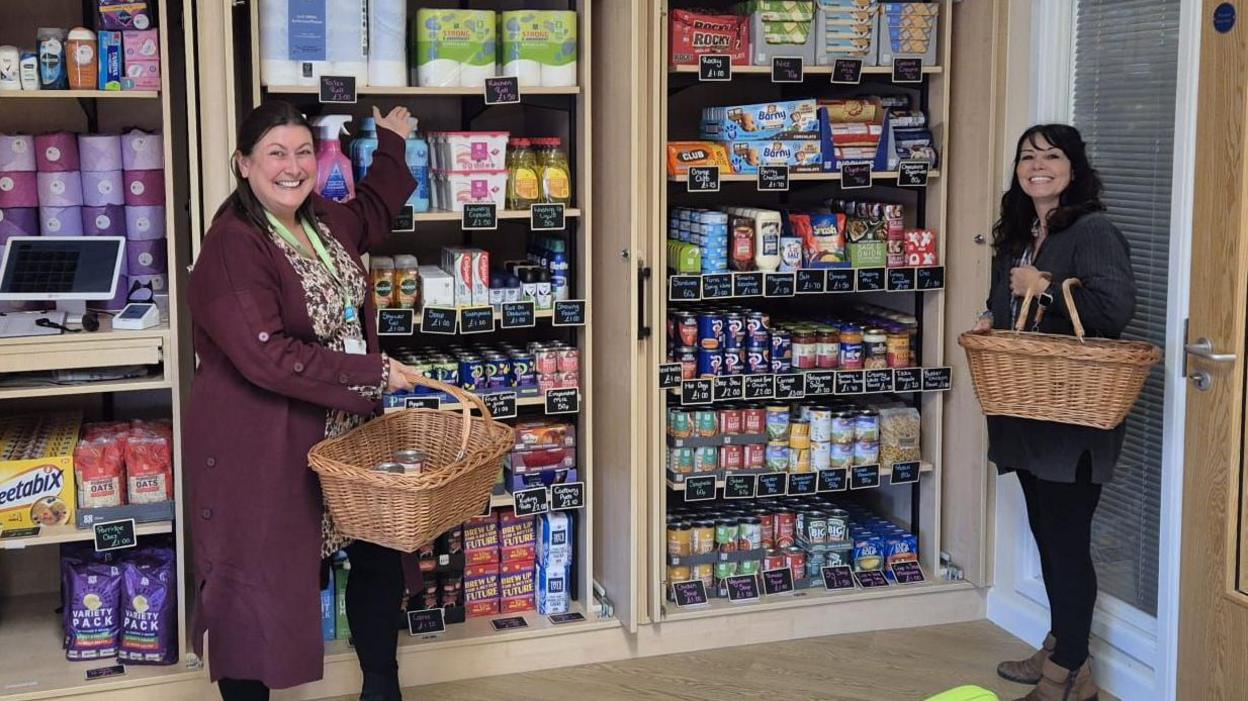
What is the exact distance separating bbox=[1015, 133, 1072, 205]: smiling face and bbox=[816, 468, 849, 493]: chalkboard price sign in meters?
1.27

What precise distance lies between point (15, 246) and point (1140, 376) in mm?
3160

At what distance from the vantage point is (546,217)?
4.30 metres

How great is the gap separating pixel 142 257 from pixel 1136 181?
119 inches

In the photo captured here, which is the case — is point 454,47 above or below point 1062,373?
above

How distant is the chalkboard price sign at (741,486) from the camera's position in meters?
4.61

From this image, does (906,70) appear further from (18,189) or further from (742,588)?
(18,189)

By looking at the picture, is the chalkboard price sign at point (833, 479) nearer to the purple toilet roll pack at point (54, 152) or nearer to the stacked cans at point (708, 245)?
the stacked cans at point (708, 245)

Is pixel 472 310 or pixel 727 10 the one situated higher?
pixel 727 10

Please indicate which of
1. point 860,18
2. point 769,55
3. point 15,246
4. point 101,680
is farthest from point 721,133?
point 101,680

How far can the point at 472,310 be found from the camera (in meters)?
4.29

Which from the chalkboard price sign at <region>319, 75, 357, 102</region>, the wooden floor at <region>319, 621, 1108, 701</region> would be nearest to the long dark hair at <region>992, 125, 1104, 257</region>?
the wooden floor at <region>319, 621, 1108, 701</region>

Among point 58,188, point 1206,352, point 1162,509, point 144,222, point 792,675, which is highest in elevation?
point 58,188

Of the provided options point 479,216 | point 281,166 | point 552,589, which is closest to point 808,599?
point 552,589

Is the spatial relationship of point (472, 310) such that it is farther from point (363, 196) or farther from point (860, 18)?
point (860, 18)
